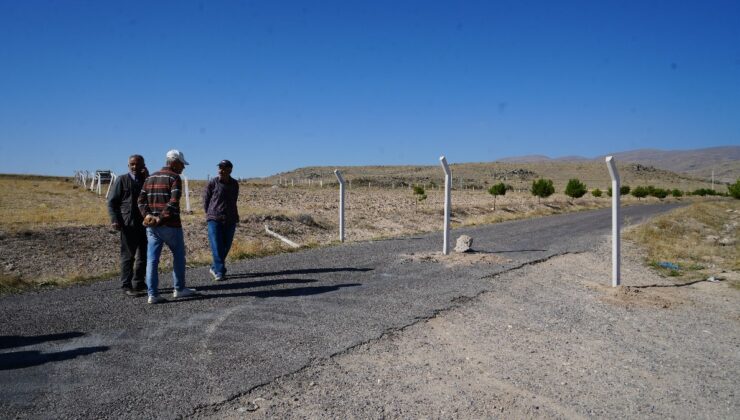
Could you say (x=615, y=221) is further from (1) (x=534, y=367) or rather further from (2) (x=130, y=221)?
(2) (x=130, y=221)

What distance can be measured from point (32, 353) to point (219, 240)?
12.3 feet

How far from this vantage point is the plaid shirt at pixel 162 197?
663 centimetres

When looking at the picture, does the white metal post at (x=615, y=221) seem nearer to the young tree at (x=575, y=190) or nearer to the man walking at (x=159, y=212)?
the man walking at (x=159, y=212)

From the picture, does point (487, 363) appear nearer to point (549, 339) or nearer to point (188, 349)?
point (549, 339)

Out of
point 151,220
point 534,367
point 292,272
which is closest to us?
point 534,367

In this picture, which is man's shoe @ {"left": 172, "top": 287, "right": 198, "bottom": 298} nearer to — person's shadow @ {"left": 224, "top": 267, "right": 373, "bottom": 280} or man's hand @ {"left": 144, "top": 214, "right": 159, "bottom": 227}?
man's hand @ {"left": 144, "top": 214, "right": 159, "bottom": 227}

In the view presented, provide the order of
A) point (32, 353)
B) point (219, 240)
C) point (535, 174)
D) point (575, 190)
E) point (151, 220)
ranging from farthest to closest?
point (535, 174)
point (575, 190)
point (219, 240)
point (151, 220)
point (32, 353)

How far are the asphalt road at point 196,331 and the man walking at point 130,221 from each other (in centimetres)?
32

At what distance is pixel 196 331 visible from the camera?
5.62m

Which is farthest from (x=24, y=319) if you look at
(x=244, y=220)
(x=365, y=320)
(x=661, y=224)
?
(x=661, y=224)

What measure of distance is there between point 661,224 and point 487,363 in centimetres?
2122

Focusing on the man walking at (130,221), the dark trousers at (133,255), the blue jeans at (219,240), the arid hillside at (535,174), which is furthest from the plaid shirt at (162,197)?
the arid hillside at (535,174)

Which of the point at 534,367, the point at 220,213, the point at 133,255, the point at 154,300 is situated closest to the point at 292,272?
the point at 220,213

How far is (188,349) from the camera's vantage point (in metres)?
5.04
